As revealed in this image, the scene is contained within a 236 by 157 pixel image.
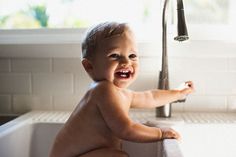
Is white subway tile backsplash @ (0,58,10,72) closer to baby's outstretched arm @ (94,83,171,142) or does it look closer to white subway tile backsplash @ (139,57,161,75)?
white subway tile backsplash @ (139,57,161,75)

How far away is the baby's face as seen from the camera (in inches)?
30.3

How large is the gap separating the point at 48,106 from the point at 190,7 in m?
0.60

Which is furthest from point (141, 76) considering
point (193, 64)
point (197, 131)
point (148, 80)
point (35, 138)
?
point (35, 138)

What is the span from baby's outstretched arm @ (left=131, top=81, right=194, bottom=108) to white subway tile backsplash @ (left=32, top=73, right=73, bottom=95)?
355mm

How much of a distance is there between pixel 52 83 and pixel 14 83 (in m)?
0.14

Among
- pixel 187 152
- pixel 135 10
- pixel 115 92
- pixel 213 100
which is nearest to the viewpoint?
pixel 115 92

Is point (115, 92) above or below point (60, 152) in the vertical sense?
above

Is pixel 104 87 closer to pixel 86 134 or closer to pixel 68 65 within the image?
pixel 86 134

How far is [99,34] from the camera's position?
2.54 ft

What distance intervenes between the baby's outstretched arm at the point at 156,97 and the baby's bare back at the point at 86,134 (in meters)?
0.17

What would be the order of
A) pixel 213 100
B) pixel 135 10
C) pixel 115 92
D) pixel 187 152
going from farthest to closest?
pixel 135 10
pixel 213 100
pixel 187 152
pixel 115 92

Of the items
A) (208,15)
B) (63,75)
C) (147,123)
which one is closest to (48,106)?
(63,75)

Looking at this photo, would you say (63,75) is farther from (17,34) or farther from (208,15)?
(208,15)

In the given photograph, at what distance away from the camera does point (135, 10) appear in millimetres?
1270
